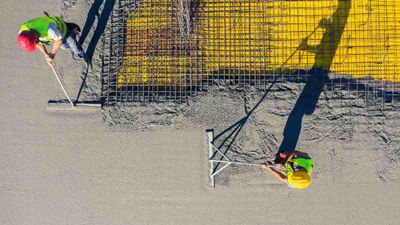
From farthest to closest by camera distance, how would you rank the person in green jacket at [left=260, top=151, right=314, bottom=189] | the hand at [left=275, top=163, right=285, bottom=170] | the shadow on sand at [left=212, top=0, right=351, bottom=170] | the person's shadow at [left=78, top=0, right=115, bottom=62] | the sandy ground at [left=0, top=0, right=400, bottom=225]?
the person's shadow at [left=78, top=0, right=115, bottom=62] < the shadow on sand at [left=212, top=0, right=351, bottom=170] < the sandy ground at [left=0, top=0, right=400, bottom=225] < the hand at [left=275, top=163, right=285, bottom=170] < the person in green jacket at [left=260, top=151, right=314, bottom=189]

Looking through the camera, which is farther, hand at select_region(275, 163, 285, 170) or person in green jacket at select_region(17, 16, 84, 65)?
hand at select_region(275, 163, 285, 170)

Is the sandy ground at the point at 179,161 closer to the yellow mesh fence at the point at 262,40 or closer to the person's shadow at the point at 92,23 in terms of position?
the person's shadow at the point at 92,23

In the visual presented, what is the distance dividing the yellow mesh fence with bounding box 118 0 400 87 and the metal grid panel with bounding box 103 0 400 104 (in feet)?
0.06

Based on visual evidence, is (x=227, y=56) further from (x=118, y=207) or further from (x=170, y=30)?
(x=118, y=207)

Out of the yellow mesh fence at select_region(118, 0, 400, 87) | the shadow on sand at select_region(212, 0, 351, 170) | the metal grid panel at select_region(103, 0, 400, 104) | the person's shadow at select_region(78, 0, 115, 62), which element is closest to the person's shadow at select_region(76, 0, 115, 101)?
the person's shadow at select_region(78, 0, 115, 62)

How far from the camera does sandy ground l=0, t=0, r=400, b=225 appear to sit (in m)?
6.59

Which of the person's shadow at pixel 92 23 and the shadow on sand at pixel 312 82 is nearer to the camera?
the shadow on sand at pixel 312 82

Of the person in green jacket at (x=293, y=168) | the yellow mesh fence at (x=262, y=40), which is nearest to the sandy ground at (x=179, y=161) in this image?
the person in green jacket at (x=293, y=168)

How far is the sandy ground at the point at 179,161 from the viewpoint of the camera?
21.6 feet

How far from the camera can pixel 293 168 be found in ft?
20.2

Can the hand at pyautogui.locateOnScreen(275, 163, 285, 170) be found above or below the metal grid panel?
below

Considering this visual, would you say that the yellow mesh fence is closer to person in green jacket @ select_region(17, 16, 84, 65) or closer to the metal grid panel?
the metal grid panel

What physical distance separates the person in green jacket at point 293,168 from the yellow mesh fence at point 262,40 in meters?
1.50

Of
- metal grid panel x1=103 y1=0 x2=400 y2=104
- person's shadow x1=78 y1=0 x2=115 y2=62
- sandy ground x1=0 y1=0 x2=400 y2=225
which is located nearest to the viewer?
sandy ground x1=0 y1=0 x2=400 y2=225
